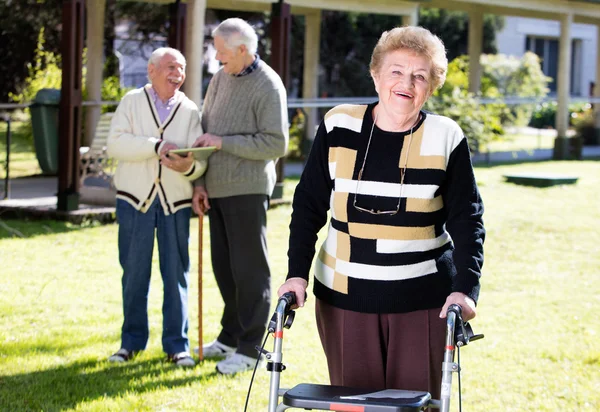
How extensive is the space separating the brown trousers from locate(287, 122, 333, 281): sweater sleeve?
25 cm

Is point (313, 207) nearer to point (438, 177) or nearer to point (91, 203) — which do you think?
point (438, 177)

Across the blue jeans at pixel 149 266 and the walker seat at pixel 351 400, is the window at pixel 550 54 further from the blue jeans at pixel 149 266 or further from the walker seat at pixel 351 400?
the walker seat at pixel 351 400

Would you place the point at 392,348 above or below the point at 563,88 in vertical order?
below

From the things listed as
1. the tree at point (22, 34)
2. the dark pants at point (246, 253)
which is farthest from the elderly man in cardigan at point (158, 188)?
the tree at point (22, 34)

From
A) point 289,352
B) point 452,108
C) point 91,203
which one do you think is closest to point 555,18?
point 452,108

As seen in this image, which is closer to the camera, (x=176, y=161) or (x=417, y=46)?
(x=417, y=46)

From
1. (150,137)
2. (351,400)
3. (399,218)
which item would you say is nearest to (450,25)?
(150,137)

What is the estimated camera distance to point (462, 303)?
138 inches

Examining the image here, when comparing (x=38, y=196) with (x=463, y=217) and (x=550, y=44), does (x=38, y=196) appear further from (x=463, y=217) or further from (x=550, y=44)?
(x=550, y=44)

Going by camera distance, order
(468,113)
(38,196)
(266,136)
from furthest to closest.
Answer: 1. (468,113)
2. (38,196)
3. (266,136)

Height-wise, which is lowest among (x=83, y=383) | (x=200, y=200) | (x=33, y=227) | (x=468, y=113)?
(x=83, y=383)

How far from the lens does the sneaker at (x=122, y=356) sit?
6.41 metres

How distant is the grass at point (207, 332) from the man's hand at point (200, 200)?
99 cm

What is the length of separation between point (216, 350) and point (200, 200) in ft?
3.48
